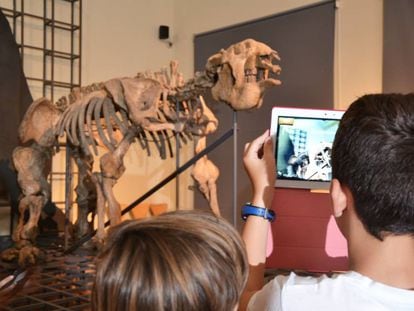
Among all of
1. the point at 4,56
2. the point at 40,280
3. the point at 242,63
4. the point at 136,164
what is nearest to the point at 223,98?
the point at 242,63

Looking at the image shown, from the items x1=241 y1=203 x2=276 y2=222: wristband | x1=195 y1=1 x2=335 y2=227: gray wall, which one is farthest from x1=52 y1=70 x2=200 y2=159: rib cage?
x1=241 y1=203 x2=276 y2=222: wristband

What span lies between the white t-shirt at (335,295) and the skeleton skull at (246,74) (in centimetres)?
120

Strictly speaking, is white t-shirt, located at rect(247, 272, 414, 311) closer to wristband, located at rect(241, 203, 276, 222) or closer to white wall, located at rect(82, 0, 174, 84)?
wristband, located at rect(241, 203, 276, 222)

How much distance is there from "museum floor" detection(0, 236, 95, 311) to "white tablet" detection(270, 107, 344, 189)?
2.55 feet

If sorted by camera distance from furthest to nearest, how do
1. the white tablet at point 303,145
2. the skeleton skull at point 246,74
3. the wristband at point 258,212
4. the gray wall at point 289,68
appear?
1. the gray wall at point 289,68
2. the skeleton skull at point 246,74
3. the white tablet at point 303,145
4. the wristband at point 258,212

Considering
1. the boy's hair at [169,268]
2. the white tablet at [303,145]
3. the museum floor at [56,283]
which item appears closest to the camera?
the boy's hair at [169,268]

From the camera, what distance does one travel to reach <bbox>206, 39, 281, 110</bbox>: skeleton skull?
1.84 m

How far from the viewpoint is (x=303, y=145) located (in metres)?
1.23

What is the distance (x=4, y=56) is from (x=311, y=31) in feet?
7.35

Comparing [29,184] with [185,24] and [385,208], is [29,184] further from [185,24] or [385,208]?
[185,24]

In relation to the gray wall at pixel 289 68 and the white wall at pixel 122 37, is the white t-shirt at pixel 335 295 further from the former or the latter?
the white wall at pixel 122 37

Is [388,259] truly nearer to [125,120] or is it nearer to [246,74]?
[246,74]

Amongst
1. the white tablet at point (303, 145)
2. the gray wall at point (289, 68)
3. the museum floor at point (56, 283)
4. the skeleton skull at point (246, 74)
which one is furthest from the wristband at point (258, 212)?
the gray wall at point (289, 68)

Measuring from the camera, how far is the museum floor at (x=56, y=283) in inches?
65.1
